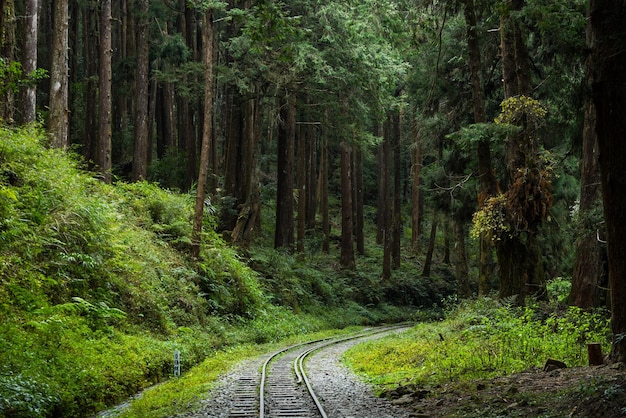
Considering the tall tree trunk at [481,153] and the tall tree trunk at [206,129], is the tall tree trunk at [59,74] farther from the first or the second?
the tall tree trunk at [481,153]

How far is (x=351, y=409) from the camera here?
973cm

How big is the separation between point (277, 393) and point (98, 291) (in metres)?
5.30

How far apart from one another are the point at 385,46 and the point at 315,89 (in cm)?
343

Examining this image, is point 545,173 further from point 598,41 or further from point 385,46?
point 385,46

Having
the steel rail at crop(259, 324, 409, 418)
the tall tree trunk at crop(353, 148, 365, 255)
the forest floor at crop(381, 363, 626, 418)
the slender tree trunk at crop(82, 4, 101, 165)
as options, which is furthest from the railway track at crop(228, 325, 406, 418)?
the tall tree trunk at crop(353, 148, 365, 255)

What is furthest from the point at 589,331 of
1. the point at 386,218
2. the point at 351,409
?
the point at 386,218

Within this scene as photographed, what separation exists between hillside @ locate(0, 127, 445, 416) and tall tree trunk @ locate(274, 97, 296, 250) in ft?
16.2

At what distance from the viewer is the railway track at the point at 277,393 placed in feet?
31.2

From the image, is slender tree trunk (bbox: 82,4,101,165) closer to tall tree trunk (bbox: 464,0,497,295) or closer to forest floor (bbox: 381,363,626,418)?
tall tree trunk (bbox: 464,0,497,295)

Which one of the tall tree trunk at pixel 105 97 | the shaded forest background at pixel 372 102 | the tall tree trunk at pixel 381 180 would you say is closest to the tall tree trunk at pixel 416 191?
the shaded forest background at pixel 372 102

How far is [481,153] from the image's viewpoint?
1794 centimetres

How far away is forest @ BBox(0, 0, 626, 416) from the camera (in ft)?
33.2

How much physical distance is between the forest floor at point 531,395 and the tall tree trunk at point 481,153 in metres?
7.33

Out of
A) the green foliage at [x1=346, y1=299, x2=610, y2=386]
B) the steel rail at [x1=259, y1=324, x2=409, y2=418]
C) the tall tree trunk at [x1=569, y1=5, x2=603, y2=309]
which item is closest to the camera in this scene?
the steel rail at [x1=259, y1=324, x2=409, y2=418]
